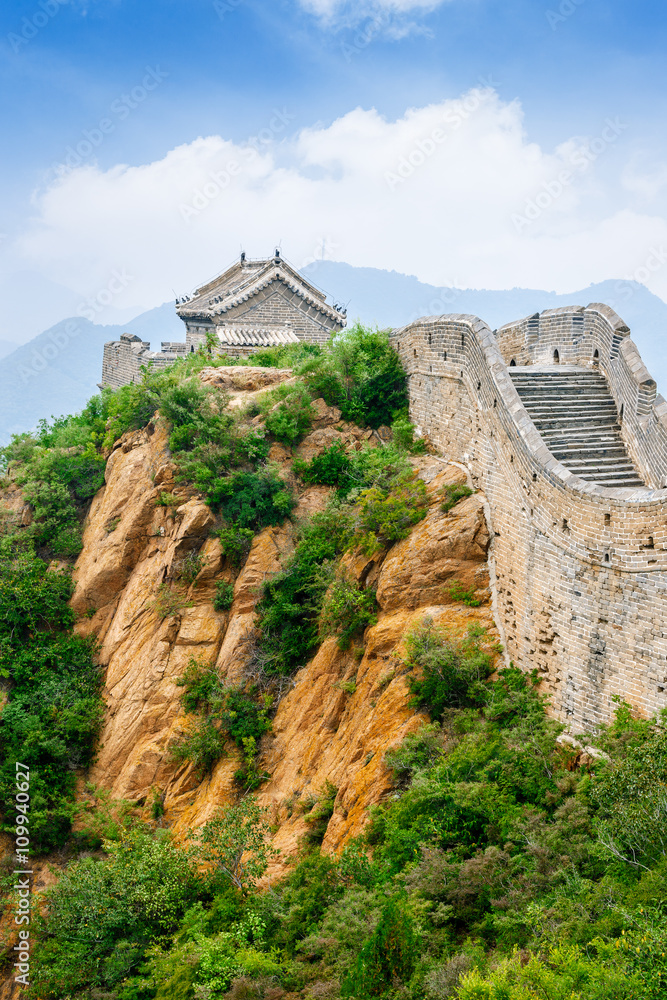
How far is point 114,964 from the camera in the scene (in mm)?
12266

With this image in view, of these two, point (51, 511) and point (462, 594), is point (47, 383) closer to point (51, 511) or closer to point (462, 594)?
point (51, 511)

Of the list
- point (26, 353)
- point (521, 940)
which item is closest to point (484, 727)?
point (521, 940)

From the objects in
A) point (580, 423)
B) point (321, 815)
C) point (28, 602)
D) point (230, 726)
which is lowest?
point (321, 815)

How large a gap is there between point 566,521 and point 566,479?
0.62 metres

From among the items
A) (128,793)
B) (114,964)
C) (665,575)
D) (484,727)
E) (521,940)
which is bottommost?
(114,964)

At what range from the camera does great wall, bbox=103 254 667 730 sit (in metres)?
10.1

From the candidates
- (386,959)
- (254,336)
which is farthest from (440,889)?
(254,336)

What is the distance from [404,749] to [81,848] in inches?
345

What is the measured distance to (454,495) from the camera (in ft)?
47.9

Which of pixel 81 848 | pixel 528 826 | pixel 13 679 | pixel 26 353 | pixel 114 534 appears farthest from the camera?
pixel 26 353

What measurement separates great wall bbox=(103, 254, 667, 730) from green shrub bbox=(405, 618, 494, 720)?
732 millimetres

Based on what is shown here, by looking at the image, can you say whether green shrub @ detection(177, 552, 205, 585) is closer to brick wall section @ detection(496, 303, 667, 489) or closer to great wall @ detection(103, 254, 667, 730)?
great wall @ detection(103, 254, 667, 730)

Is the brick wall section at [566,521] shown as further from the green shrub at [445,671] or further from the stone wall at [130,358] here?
the stone wall at [130,358]

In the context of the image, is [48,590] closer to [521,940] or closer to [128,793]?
[128,793]
